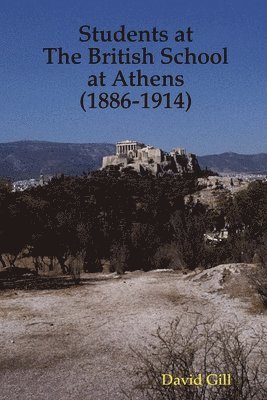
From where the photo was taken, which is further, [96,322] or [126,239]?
[126,239]

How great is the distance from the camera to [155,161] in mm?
122312

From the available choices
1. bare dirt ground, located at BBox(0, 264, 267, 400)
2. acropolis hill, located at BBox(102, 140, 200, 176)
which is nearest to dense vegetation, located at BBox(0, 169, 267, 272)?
bare dirt ground, located at BBox(0, 264, 267, 400)

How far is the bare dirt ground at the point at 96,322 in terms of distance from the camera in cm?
689

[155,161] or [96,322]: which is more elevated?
[155,161]

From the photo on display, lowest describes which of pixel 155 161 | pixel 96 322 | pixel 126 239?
pixel 96 322

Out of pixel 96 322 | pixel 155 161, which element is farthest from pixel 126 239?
pixel 155 161

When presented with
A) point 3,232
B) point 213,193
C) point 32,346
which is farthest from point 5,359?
point 213,193

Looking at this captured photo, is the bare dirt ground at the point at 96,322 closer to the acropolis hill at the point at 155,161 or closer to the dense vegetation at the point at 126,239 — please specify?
the dense vegetation at the point at 126,239

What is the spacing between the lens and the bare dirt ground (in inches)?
271

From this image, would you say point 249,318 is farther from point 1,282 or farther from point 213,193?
point 213,193

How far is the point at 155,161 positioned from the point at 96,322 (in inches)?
4457

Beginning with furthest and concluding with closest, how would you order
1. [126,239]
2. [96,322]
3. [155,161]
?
1. [155,161]
2. [126,239]
3. [96,322]

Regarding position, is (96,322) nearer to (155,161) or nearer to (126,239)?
(126,239)

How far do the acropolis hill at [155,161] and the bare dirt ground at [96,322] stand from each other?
94450 mm
